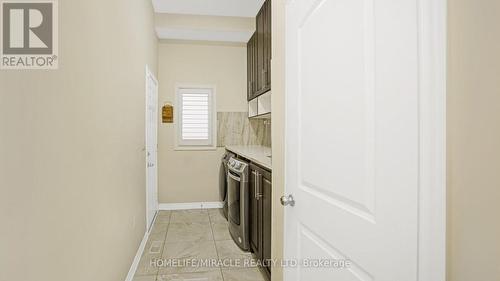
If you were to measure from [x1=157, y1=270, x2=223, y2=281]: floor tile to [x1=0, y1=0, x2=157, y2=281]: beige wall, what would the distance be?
0.35 m

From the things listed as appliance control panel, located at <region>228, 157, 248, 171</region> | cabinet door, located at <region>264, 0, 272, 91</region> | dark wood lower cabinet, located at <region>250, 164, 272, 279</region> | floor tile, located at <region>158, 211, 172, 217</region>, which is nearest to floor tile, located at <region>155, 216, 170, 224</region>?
floor tile, located at <region>158, 211, 172, 217</region>

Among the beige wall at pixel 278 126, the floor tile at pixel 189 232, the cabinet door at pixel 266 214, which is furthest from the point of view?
the floor tile at pixel 189 232

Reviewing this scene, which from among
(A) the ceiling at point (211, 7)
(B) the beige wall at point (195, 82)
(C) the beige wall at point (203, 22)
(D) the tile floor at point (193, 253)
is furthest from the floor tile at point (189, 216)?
(A) the ceiling at point (211, 7)

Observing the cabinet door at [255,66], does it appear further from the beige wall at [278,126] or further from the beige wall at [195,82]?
the beige wall at [278,126]

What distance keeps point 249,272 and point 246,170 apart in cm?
92

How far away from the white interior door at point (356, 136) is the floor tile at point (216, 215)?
9.12ft

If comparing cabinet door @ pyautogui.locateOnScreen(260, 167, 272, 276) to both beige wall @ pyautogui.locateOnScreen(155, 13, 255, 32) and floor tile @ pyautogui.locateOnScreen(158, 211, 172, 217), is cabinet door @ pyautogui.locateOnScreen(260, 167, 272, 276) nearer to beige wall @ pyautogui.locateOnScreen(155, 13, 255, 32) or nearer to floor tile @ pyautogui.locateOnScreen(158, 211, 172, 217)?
floor tile @ pyautogui.locateOnScreen(158, 211, 172, 217)

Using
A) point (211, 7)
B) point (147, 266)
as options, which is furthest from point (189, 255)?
point (211, 7)

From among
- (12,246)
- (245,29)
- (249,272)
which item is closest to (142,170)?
(249,272)

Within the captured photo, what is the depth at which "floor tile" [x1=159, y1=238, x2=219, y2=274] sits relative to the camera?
8.41 feet

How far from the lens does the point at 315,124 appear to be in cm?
113

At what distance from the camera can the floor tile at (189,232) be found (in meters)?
3.29

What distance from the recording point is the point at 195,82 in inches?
181

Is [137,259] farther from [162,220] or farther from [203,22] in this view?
[203,22]
